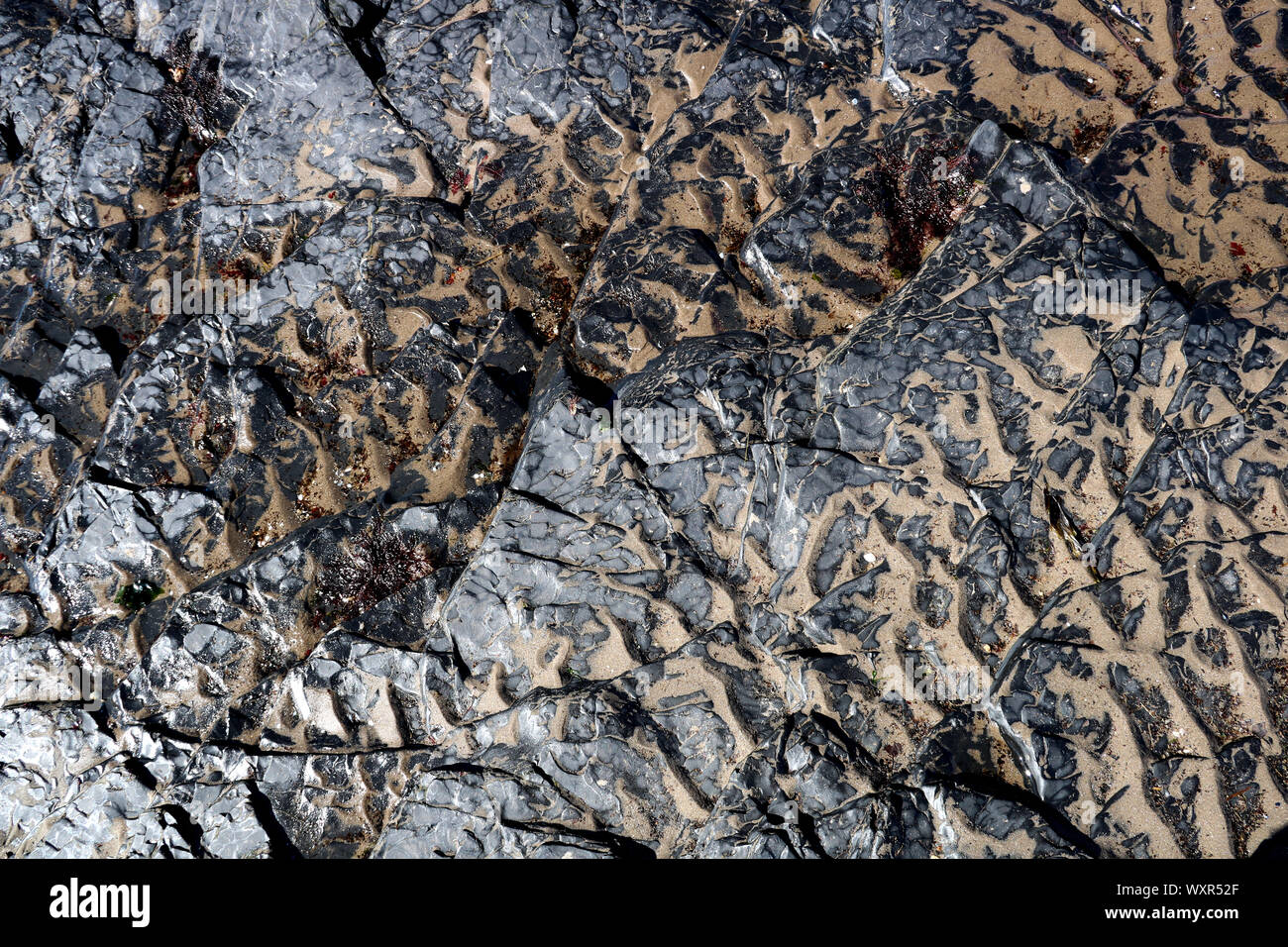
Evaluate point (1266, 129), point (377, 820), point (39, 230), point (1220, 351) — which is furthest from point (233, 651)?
point (1266, 129)

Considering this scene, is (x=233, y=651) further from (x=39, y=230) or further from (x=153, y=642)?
(x=39, y=230)

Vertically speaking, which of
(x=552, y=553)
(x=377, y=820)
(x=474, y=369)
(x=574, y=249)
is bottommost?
(x=377, y=820)

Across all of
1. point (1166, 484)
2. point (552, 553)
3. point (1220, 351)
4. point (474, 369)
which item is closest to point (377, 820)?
point (552, 553)

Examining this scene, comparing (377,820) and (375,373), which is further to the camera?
(375,373)

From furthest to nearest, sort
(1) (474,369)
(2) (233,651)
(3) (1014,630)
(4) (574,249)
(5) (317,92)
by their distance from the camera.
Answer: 1. (5) (317,92)
2. (4) (574,249)
3. (1) (474,369)
4. (2) (233,651)
5. (3) (1014,630)

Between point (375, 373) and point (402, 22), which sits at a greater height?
point (402, 22)

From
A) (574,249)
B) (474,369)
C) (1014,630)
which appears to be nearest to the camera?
(1014,630)
